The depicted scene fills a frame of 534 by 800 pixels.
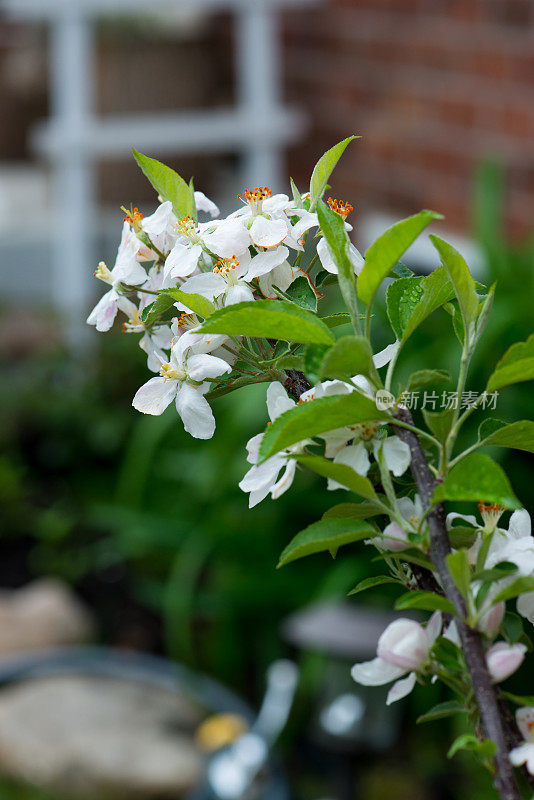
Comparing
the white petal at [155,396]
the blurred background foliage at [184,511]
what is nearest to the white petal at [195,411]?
the white petal at [155,396]

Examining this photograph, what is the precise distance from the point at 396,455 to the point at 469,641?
7cm

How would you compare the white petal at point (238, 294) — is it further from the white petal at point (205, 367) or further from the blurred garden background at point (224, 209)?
the blurred garden background at point (224, 209)

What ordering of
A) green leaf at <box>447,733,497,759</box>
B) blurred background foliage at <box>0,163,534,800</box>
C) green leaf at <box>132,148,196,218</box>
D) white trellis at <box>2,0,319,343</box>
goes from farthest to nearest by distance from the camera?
1. white trellis at <box>2,0,319,343</box>
2. blurred background foliage at <box>0,163,534,800</box>
3. green leaf at <box>132,148,196,218</box>
4. green leaf at <box>447,733,497,759</box>

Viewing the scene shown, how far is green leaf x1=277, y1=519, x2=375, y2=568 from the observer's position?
339 mm

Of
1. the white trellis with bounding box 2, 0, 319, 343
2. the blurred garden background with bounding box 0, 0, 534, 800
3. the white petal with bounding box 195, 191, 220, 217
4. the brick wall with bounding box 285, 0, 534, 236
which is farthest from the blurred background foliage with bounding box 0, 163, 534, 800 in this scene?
the white petal with bounding box 195, 191, 220, 217

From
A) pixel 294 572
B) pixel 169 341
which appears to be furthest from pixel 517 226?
pixel 169 341

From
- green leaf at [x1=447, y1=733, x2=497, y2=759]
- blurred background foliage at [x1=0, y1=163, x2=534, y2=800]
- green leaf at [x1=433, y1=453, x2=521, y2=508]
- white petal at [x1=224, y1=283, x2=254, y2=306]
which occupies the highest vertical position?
white petal at [x1=224, y1=283, x2=254, y2=306]

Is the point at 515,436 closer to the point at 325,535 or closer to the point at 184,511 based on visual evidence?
the point at 325,535

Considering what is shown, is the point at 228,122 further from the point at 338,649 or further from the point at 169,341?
the point at 169,341

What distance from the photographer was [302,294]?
38cm

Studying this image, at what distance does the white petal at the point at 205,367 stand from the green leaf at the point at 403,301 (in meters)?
0.07

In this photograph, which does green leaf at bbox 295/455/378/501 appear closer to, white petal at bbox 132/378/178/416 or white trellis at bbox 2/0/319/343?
white petal at bbox 132/378/178/416

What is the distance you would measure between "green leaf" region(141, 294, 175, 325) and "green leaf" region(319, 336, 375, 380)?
88 mm

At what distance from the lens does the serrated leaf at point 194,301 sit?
0.36 metres
